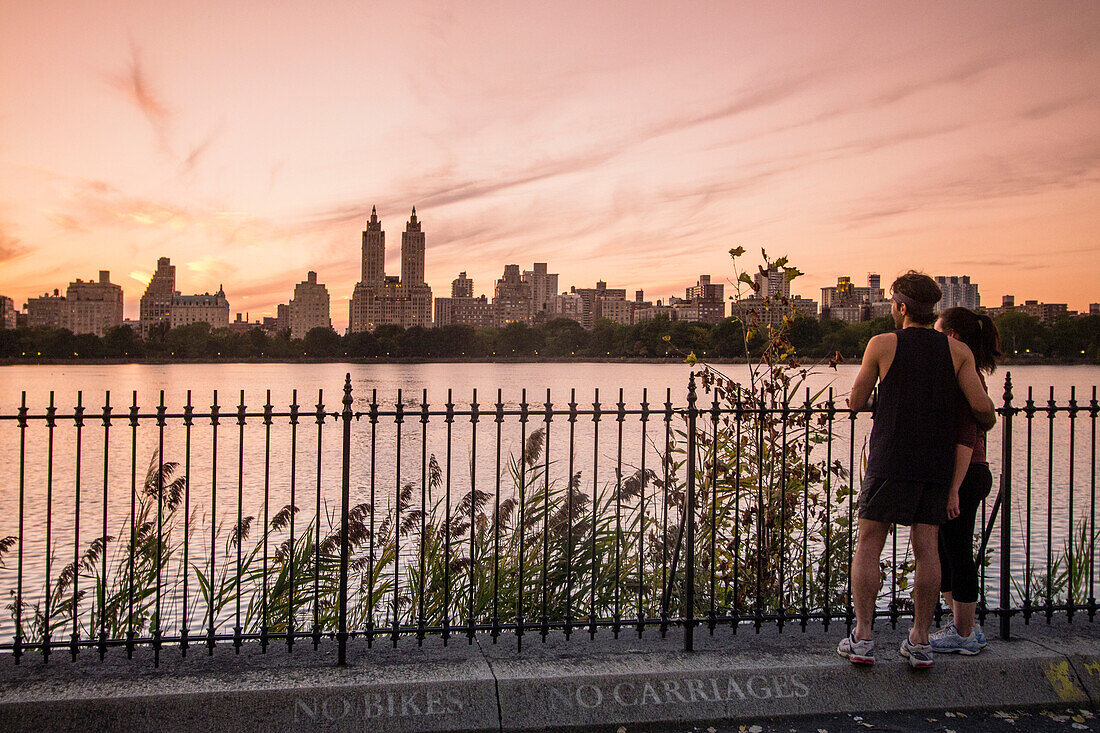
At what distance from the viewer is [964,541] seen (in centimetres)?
481

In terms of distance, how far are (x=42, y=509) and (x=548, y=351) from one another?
497 feet

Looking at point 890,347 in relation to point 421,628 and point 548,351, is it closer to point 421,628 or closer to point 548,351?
point 421,628

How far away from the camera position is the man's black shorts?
4.48 meters

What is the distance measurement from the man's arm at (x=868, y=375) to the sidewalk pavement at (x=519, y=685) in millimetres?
1546

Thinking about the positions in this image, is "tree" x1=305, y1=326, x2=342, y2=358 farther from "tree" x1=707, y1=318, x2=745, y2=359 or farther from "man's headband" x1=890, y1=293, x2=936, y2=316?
"man's headband" x1=890, y1=293, x2=936, y2=316

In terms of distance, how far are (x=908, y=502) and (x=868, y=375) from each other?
2.34 ft

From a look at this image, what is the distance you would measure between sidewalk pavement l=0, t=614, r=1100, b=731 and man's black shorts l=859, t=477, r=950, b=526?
0.93 m

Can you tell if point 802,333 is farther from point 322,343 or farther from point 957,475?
point 322,343

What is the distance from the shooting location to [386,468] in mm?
26781

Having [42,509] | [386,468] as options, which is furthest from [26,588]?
[386,468]

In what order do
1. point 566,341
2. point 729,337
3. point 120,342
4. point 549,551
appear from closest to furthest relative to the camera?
point 549,551, point 729,337, point 120,342, point 566,341

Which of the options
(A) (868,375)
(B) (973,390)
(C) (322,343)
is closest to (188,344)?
(C) (322,343)

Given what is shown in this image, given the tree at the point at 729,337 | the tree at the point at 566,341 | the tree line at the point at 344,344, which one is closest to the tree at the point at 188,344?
the tree line at the point at 344,344

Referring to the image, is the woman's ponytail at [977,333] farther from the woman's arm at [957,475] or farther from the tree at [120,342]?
the tree at [120,342]
